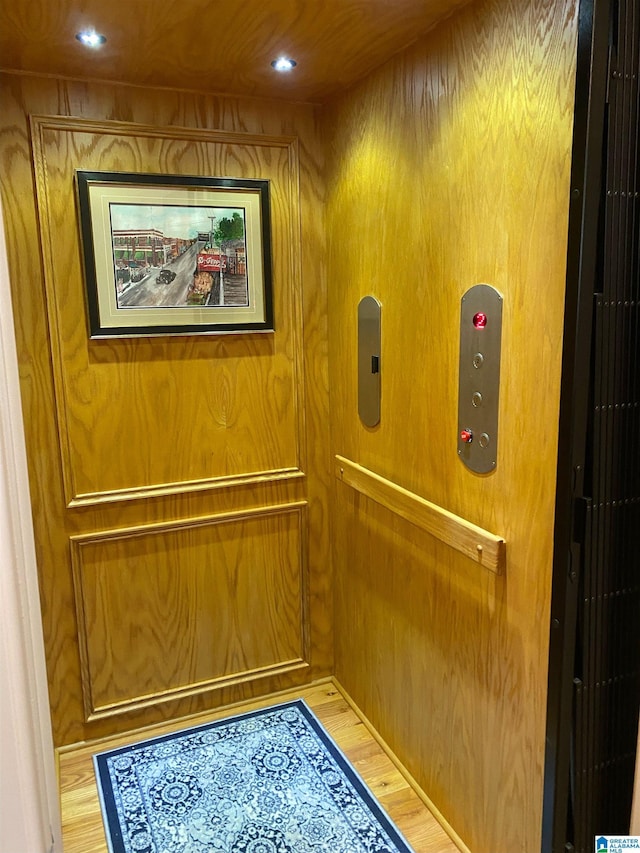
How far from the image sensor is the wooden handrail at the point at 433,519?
1641 mm

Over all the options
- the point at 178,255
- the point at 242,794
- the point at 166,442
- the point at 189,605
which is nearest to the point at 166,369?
the point at 166,442

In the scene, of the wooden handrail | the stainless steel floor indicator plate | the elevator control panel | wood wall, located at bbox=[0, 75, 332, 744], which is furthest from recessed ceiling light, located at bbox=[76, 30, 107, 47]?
the wooden handrail

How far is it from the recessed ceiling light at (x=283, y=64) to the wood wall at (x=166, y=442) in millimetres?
315

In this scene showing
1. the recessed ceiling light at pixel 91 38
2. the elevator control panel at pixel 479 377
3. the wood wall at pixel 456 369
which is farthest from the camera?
the recessed ceiling light at pixel 91 38

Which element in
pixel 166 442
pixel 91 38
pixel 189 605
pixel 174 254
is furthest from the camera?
pixel 189 605

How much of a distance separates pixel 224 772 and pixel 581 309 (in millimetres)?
1986

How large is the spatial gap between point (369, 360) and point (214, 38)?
110cm

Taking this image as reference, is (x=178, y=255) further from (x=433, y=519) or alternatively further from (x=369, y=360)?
(x=433, y=519)

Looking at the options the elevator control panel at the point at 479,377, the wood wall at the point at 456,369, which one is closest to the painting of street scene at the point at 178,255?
the wood wall at the point at 456,369

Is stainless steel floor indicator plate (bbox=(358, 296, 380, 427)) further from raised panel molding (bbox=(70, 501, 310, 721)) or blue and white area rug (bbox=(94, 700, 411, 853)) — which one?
blue and white area rug (bbox=(94, 700, 411, 853))

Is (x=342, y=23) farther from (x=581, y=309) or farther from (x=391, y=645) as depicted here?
(x=391, y=645)

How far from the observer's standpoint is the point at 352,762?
90.0 inches

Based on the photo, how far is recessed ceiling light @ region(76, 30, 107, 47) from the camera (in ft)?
5.71

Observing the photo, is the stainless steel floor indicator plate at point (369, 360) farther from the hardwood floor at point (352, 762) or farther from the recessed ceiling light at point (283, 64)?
the hardwood floor at point (352, 762)
